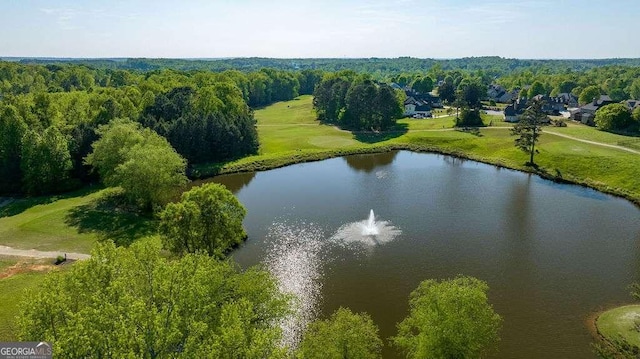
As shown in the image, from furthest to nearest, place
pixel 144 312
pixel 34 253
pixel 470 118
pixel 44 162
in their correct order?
1. pixel 470 118
2. pixel 44 162
3. pixel 34 253
4. pixel 144 312

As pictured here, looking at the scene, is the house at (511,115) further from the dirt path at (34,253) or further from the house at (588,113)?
the dirt path at (34,253)

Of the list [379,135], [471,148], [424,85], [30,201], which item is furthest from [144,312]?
[424,85]

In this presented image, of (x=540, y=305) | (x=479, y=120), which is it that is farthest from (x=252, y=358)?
A: (x=479, y=120)

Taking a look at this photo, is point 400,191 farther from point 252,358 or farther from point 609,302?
point 252,358

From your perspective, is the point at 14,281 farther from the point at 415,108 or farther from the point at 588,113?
the point at 588,113

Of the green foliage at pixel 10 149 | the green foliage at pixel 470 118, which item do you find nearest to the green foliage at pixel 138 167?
the green foliage at pixel 10 149

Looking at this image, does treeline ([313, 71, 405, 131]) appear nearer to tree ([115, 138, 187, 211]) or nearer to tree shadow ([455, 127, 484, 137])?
tree shadow ([455, 127, 484, 137])
